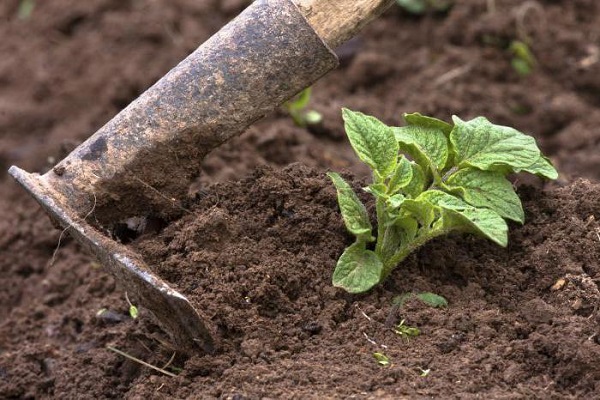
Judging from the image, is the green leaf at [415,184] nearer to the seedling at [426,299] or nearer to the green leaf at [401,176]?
the green leaf at [401,176]

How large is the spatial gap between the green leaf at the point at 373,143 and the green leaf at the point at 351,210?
0.28 feet

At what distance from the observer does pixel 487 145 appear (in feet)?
8.01

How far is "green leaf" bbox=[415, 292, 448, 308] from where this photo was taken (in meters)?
2.40

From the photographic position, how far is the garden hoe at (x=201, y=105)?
2.43 m

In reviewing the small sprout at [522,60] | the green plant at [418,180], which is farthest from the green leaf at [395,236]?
the small sprout at [522,60]

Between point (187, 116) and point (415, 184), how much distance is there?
0.59 metres

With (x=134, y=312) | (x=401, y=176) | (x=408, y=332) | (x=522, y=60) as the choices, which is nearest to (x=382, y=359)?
(x=408, y=332)

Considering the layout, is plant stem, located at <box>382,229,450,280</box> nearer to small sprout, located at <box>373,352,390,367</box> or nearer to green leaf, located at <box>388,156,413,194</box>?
green leaf, located at <box>388,156,413,194</box>

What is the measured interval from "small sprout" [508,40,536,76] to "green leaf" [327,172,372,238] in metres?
2.12

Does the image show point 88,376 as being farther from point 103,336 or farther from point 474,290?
point 474,290

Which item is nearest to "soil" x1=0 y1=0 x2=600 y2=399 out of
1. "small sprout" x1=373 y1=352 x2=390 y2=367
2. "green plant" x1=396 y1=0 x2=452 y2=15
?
A: "small sprout" x1=373 y1=352 x2=390 y2=367

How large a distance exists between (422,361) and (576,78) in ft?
7.85

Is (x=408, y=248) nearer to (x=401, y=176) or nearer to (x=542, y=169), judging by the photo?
(x=401, y=176)

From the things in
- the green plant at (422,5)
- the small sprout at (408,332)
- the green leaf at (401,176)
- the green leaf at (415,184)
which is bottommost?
the green plant at (422,5)
